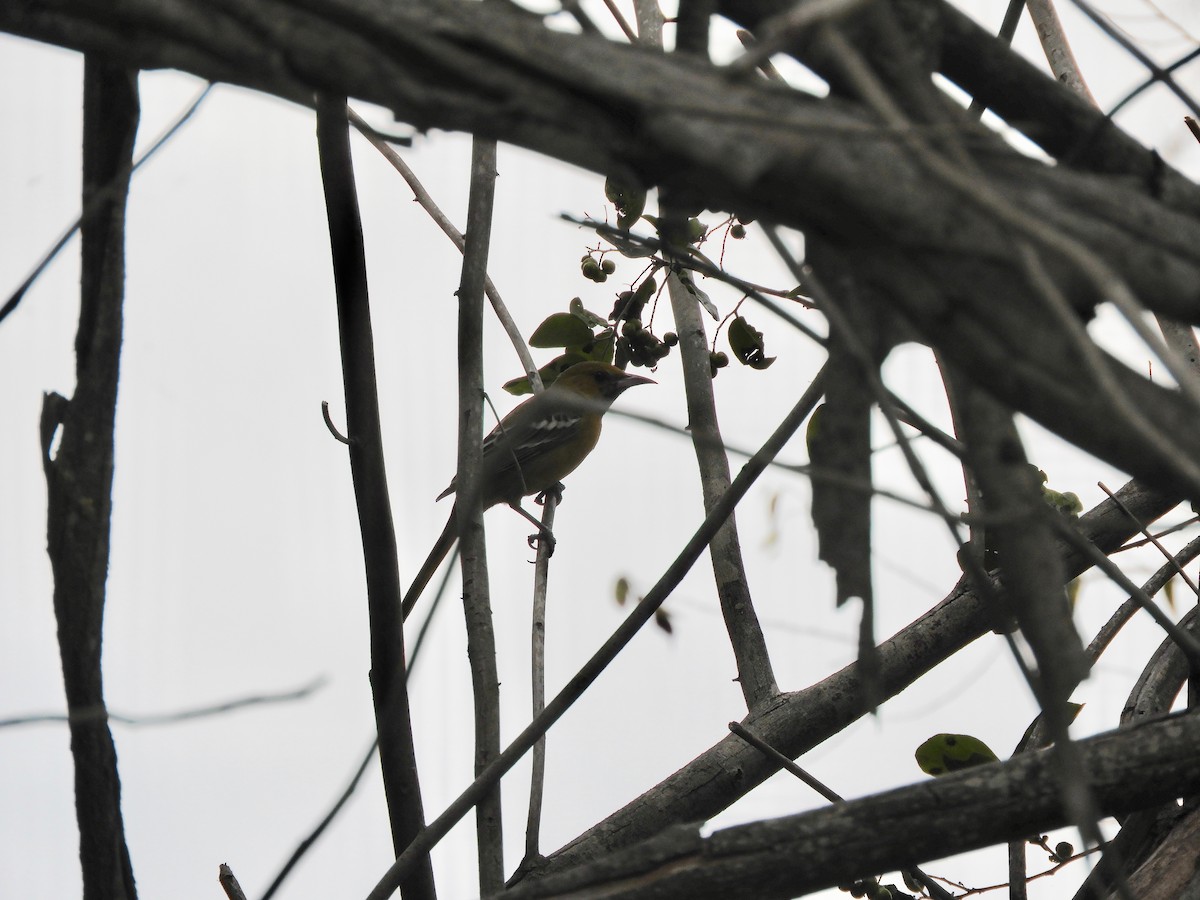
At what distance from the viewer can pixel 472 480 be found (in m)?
2.67

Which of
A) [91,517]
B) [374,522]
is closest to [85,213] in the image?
[91,517]

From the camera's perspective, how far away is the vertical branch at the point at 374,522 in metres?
2.57

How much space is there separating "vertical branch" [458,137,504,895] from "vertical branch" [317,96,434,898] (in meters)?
0.16

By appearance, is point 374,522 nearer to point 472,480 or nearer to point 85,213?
point 472,480

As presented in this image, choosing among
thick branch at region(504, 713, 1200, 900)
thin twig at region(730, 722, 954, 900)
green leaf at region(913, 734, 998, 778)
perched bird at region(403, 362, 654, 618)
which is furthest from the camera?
perched bird at region(403, 362, 654, 618)

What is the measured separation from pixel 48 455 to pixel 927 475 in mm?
1208

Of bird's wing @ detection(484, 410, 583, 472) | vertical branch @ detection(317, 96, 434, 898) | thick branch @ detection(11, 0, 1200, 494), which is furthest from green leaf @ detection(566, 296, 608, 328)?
bird's wing @ detection(484, 410, 583, 472)

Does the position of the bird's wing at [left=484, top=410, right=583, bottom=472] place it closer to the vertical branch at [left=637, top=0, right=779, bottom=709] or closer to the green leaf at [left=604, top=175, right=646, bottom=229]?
the vertical branch at [left=637, top=0, right=779, bottom=709]

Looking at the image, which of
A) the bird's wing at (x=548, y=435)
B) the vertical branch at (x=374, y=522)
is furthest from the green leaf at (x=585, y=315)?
the bird's wing at (x=548, y=435)

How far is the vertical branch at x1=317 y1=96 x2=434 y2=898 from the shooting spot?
2.57 m

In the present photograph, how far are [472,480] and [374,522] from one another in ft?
0.78

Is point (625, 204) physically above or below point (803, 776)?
above

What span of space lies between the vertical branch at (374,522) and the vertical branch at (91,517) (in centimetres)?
82

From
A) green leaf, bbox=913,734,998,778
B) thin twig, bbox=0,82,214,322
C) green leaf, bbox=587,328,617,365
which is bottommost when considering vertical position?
green leaf, bbox=913,734,998,778
